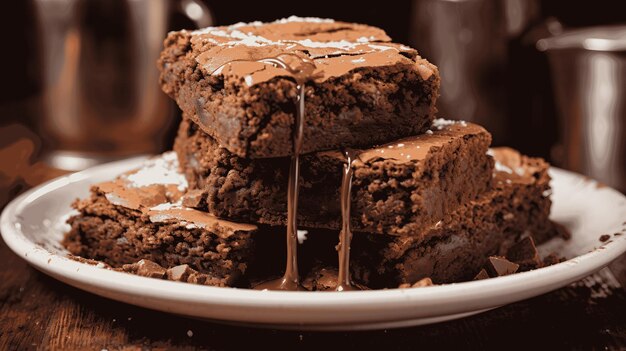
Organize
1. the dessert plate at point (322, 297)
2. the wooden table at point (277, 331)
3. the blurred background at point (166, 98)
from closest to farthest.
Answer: the dessert plate at point (322, 297)
the wooden table at point (277, 331)
the blurred background at point (166, 98)

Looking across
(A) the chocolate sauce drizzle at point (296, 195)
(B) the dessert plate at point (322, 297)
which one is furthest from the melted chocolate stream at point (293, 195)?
(B) the dessert plate at point (322, 297)

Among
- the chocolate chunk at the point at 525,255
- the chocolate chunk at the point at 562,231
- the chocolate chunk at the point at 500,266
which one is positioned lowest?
the chocolate chunk at the point at 562,231

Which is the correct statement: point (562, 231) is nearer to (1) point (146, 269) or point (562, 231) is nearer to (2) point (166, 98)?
(1) point (146, 269)

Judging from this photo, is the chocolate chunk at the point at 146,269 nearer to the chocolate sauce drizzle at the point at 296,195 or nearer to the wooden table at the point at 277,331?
the wooden table at the point at 277,331

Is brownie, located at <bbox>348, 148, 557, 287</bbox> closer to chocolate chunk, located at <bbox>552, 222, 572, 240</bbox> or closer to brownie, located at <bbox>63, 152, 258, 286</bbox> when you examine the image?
chocolate chunk, located at <bbox>552, 222, 572, 240</bbox>

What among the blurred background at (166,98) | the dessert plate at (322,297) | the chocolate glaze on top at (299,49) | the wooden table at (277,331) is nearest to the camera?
the dessert plate at (322,297)

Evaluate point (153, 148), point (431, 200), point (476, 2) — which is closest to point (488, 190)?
point (431, 200)

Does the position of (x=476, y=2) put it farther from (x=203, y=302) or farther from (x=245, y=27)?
(x=203, y=302)
